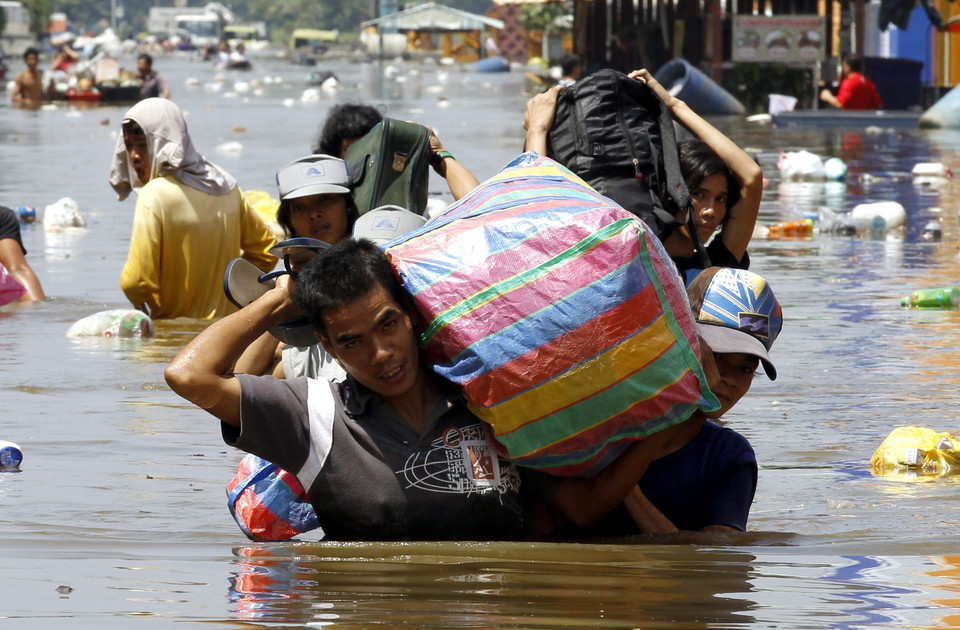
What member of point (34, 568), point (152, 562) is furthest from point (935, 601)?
point (34, 568)

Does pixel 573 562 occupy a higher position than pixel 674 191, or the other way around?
pixel 674 191

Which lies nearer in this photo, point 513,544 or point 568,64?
point 513,544

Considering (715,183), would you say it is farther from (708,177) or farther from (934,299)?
(934,299)

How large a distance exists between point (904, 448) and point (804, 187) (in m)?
10.3

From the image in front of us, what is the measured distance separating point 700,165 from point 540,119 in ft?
1.67

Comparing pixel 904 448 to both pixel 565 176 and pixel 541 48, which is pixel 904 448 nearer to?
pixel 565 176

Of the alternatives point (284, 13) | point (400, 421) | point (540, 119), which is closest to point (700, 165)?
point (540, 119)

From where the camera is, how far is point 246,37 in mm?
110375

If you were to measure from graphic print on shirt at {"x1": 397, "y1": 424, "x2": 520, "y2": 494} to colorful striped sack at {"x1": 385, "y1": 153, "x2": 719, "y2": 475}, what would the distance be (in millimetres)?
61

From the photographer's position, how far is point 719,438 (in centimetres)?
361

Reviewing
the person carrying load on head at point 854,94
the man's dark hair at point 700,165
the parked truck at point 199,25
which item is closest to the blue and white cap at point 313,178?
the man's dark hair at point 700,165

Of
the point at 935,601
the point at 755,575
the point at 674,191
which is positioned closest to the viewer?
the point at 935,601

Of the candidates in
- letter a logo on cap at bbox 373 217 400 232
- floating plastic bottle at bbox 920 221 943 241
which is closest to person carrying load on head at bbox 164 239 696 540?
letter a logo on cap at bbox 373 217 400 232

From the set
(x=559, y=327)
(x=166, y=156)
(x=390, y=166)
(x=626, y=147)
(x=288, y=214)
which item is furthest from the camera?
(x=166, y=156)
